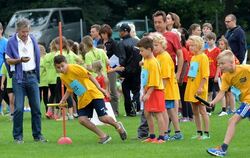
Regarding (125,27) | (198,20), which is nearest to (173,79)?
(125,27)

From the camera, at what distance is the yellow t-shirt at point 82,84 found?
43.0 feet

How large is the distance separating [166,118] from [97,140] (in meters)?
1.38

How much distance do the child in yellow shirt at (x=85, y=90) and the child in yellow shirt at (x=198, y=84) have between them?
50.5 inches

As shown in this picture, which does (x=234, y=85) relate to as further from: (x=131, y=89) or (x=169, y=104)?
(x=131, y=89)

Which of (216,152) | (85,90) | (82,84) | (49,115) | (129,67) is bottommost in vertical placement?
(49,115)

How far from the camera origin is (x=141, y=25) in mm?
39000

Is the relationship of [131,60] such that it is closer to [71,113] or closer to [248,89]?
[71,113]

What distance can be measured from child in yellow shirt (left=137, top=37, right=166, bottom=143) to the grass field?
502mm

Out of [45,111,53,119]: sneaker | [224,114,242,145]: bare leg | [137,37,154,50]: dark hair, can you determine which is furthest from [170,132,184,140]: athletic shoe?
[45,111,53,119]: sneaker

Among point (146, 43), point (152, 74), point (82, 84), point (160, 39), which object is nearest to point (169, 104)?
point (152, 74)

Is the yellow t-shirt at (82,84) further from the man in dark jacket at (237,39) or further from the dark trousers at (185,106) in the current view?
the man in dark jacket at (237,39)

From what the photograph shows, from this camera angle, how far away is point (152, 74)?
12.7 metres

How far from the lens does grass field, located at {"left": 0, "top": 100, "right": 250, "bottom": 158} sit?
11.5 meters

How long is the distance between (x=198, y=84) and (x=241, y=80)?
7.62 feet
